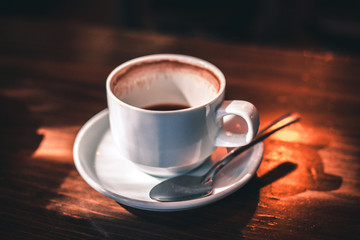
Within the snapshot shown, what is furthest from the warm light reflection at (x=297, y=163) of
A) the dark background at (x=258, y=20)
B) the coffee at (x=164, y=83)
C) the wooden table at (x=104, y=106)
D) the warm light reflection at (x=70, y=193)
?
the dark background at (x=258, y=20)

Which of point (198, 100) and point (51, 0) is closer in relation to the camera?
point (198, 100)

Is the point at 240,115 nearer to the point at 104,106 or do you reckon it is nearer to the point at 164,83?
the point at 164,83

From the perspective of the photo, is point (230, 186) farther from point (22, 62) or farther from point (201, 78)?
point (22, 62)

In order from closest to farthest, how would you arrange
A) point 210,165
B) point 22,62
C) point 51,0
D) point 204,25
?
point 210,165
point 22,62
point 204,25
point 51,0

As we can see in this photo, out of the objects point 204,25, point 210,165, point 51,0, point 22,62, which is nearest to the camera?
point 210,165

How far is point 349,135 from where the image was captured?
0.65 m

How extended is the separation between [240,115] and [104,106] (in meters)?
0.37

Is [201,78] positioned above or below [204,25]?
above

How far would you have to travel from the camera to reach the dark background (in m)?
1.70

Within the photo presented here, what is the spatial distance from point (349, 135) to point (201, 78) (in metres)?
0.33

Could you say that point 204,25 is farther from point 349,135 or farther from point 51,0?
point 51,0

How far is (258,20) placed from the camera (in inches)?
86.7

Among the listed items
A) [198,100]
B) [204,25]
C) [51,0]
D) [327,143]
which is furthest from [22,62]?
[51,0]

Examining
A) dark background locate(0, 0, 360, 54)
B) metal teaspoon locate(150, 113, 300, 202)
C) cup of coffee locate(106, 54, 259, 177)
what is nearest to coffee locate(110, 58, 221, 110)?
cup of coffee locate(106, 54, 259, 177)
